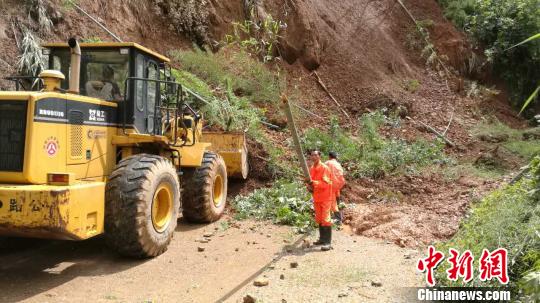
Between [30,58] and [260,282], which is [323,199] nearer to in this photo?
[260,282]

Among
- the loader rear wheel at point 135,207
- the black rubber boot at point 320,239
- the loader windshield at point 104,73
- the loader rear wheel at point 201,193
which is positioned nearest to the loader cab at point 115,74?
the loader windshield at point 104,73

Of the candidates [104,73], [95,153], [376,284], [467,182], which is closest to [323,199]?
[376,284]

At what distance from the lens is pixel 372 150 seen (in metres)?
13.1

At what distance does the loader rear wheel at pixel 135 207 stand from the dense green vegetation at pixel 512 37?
16414 mm

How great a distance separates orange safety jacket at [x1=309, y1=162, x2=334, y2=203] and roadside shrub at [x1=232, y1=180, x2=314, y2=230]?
977 millimetres

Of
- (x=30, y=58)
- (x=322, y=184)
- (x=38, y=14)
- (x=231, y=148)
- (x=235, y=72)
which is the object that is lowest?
Result: (x=322, y=184)

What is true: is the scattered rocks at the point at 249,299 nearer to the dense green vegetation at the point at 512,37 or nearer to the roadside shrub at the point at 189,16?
the roadside shrub at the point at 189,16

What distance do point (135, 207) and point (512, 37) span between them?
18.0 meters

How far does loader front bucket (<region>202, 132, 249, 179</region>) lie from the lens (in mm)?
9555

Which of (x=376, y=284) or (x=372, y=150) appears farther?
(x=372, y=150)

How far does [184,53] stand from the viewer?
1340 cm

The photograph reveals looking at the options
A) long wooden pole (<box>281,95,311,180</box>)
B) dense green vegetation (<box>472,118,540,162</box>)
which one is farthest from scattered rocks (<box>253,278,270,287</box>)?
dense green vegetation (<box>472,118,540,162</box>)

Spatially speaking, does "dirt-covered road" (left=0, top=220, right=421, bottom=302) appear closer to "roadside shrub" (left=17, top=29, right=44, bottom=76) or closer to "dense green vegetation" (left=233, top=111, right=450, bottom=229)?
"dense green vegetation" (left=233, top=111, right=450, bottom=229)

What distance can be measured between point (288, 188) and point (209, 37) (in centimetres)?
724
